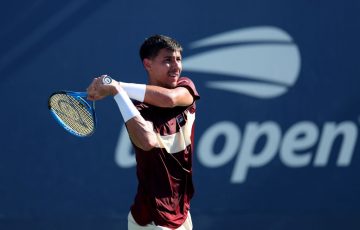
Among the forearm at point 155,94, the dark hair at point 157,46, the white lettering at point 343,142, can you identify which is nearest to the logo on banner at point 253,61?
the white lettering at point 343,142

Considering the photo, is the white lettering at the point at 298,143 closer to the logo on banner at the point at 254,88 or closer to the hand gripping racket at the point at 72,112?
the logo on banner at the point at 254,88

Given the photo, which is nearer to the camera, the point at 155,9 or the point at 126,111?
the point at 126,111

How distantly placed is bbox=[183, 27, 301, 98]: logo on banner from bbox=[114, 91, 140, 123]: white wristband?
2.36 metres

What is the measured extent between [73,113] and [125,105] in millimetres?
522

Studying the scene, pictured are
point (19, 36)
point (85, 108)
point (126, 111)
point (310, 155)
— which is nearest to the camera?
point (126, 111)

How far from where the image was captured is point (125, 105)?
11.8ft

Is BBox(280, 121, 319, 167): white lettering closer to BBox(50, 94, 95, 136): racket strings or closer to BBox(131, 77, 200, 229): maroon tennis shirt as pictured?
BBox(131, 77, 200, 229): maroon tennis shirt

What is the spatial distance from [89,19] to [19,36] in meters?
0.48

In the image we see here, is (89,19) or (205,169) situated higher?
(89,19)

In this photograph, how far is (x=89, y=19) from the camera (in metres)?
5.80

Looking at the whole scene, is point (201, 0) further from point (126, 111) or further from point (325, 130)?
point (126, 111)

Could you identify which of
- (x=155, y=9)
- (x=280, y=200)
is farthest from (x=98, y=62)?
(x=280, y=200)

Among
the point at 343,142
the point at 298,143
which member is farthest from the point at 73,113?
the point at 343,142

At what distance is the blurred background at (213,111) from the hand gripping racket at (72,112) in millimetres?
1733
